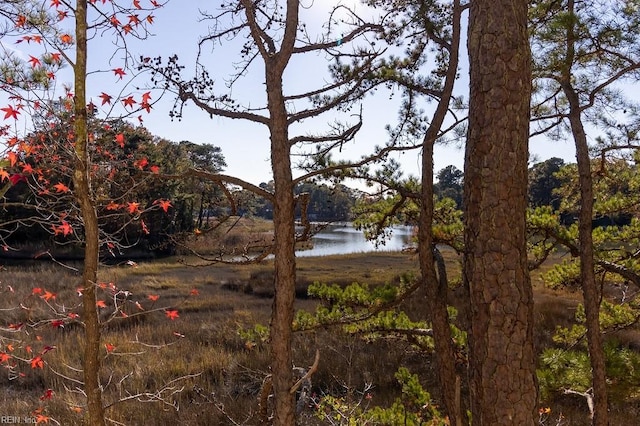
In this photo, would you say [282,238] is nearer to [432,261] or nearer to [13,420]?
[432,261]

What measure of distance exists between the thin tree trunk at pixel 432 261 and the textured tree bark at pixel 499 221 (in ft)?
6.28

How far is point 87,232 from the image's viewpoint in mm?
3016

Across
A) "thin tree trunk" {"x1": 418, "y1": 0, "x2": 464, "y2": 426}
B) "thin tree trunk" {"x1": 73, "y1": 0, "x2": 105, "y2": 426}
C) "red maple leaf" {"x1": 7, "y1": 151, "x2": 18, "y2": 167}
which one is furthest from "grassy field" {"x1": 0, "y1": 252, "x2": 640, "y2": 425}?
"thin tree trunk" {"x1": 418, "y1": 0, "x2": 464, "y2": 426}

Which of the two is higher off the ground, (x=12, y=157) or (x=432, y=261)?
(x=12, y=157)

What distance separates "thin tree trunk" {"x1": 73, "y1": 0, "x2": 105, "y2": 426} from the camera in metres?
2.96

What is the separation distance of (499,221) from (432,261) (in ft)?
7.11

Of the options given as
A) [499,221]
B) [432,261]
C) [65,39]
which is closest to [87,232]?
[65,39]

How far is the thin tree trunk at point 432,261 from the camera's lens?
4.40 m

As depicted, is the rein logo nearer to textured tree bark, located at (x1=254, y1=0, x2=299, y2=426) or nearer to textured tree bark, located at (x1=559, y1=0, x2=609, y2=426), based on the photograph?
textured tree bark, located at (x1=254, y1=0, x2=299, y2=426)

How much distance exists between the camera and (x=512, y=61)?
2.54 meters

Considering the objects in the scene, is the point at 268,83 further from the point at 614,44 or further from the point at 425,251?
the point at 614,44

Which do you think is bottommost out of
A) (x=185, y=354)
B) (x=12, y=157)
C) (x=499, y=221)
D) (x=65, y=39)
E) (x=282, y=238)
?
(x=185, y=354)

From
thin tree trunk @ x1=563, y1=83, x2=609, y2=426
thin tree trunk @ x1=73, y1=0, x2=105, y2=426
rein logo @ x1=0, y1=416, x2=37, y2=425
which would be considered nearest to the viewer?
thin tree trunk @ x1=73, y1=0, x2=105, y2=426

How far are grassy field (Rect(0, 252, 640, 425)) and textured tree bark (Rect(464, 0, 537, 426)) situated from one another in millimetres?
1921
